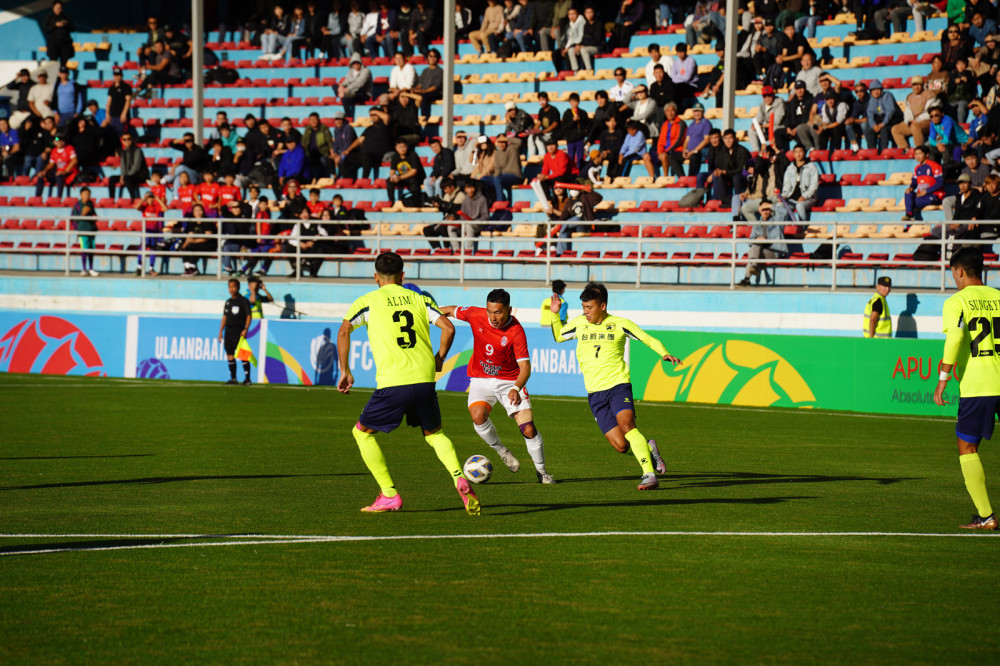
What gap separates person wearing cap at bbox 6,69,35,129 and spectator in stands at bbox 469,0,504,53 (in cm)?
1250

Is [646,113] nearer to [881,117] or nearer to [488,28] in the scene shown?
[881,117]

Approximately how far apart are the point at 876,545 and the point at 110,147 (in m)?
29.8

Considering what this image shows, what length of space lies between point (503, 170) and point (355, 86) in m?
6.36

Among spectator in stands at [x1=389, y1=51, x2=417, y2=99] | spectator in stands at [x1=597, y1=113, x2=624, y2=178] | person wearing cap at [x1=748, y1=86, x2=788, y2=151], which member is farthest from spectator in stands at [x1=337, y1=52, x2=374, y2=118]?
person wearing cap at [x1=748, y1=86, x2=788, y2=151]

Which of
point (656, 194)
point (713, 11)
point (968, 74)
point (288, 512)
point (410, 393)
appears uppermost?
point (713, 11)

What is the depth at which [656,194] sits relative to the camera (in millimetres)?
28703

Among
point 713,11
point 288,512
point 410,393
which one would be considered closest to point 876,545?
point 410,393

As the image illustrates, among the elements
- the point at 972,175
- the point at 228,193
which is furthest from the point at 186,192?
the point at 972,175

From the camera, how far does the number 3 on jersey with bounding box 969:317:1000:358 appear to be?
389 inches

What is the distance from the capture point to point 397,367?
34.2 ft

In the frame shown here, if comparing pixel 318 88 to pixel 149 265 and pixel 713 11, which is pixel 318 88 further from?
pixel 713 11

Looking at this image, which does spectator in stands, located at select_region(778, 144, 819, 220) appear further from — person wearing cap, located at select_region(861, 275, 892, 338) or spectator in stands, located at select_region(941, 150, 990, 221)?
person wearing cap, located at select_region(861, 275, 892, 338)

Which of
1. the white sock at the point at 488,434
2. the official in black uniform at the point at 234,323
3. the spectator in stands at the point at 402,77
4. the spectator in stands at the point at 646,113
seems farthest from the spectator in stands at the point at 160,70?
the white sock at the point at 488,434

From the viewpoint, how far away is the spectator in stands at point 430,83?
33156 millimetres
